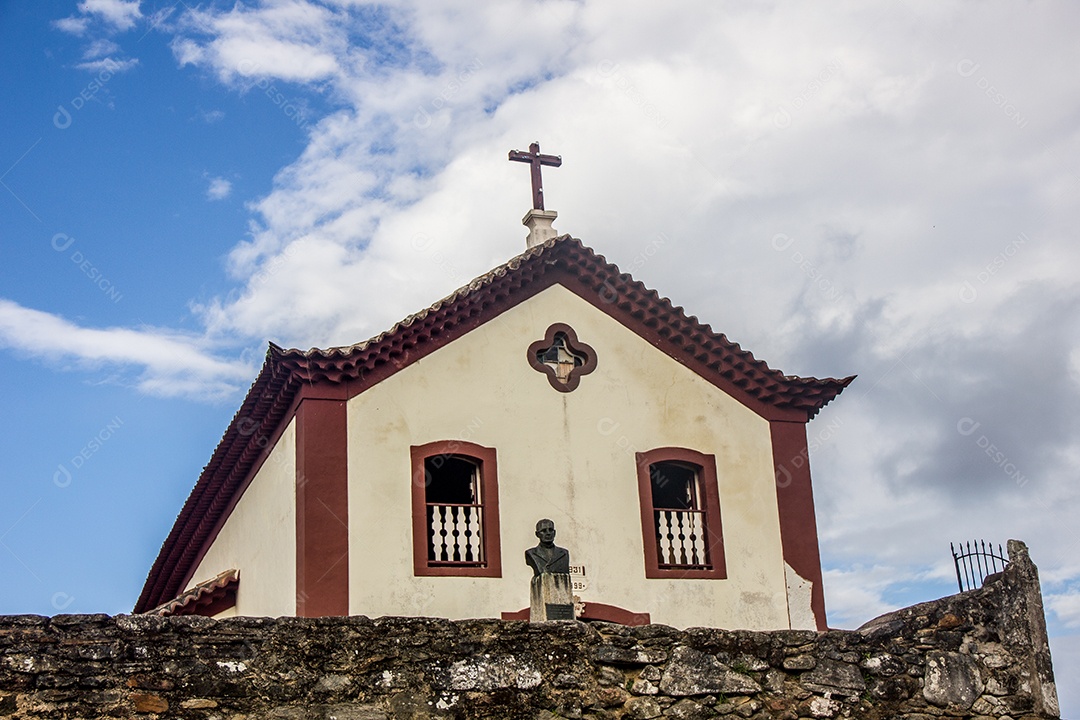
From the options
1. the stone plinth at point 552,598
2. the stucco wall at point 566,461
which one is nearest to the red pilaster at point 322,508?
the stucco wall at point 566,461

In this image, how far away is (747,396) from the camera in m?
17.7

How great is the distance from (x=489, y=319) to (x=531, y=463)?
2.00 m

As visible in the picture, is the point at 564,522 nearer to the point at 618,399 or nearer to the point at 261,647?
the point at 618,399

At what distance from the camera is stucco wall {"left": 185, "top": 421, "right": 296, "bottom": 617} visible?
15.6 m

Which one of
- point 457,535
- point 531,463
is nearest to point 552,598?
point 457,535

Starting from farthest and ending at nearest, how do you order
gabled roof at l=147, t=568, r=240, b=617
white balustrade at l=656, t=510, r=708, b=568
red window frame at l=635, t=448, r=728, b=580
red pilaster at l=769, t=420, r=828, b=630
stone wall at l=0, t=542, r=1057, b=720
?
1. gabled roof at l=147, t=568, r=240, b=617
2. red pilaster at l=769, t=420, r=828, b=630
3. white balustrade at l=656, t=510, r=708, b=568
4. red window frame at l=635, t=448, r=728, b=580
5. stone wall at l=0, t=542, r=1057, b=720

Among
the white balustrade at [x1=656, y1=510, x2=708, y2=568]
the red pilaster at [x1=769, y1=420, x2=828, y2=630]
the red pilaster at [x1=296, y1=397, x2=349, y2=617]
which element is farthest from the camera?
the red pilaster at [x1=769, y1=420, x2=828, y2=630]

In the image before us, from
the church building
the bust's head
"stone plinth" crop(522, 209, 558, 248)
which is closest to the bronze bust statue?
the bust's head

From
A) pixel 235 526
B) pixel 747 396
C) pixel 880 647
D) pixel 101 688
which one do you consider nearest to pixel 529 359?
pixel 747 396

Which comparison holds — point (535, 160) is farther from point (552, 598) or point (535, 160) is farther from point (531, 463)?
point (552, 598)

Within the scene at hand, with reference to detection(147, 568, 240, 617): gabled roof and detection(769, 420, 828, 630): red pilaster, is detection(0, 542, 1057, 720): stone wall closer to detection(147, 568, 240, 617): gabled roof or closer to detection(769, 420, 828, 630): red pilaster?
detection(769, 420, 828, 630): red pilaster

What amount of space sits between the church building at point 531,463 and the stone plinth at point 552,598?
3027 millimetres

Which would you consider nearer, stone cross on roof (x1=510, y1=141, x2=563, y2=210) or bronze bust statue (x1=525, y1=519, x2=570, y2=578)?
bronze bust statue (x1=525, y1=519, x2=570, y2=578)

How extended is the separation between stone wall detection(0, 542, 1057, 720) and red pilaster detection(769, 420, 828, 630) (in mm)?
7904
